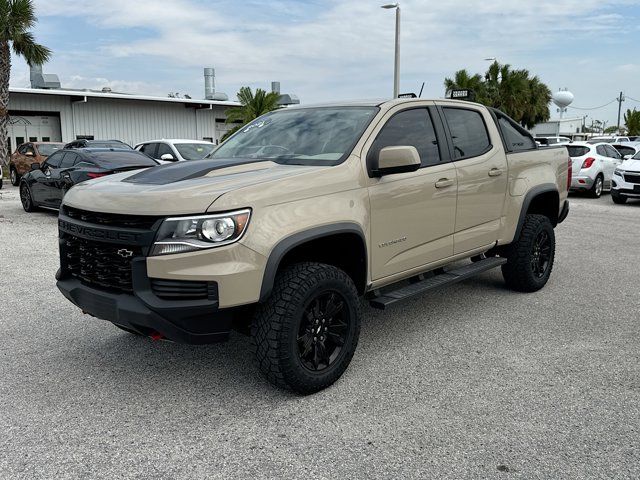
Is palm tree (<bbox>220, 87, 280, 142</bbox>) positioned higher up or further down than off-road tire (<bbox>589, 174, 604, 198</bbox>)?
higher up

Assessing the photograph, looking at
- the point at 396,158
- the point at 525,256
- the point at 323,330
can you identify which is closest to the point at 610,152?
the point at 525,256

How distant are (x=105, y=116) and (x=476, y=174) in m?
33.0

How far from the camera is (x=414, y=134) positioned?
457 centimetres

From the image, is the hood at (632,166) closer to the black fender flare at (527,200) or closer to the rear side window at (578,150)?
the rear side window at (578,150)

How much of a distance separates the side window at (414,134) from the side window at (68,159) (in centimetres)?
904

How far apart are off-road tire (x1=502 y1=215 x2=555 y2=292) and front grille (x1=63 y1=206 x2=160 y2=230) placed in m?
3.70

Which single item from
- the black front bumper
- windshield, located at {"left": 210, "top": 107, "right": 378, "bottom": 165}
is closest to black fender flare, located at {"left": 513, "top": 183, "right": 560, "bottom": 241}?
windshield, located at {"left": 210, "top": 107, "right": 378, "bottom": 165}

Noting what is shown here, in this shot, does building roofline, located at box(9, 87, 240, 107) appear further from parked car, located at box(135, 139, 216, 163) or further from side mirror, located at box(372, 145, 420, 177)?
side mirror, located at box(372, 145, 420, 177)

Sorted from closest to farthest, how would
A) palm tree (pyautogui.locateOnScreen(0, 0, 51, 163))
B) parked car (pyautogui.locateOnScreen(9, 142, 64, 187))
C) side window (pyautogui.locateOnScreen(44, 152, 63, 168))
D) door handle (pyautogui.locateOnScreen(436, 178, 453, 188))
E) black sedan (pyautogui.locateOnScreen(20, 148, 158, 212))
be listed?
door handle (pyautogui.locateOnScreen(436, 178, 453, 188))
black sedan (pyautogui.locateOnScreen(20, 148, 158, 212))
side window (pyautogui.locateOnScreen(44, 152, 63, 168))
parked car (pyautogui.locateOnScreen(9, 142, 64, 187))
palm tree (pyautogui.locateOnScreen(0, 0, 51, 163))

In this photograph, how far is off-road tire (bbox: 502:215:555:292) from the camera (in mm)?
5699

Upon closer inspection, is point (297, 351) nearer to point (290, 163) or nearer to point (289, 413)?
point (289, 413)

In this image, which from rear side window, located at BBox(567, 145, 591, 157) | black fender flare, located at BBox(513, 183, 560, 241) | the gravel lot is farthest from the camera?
rear side window, located at BBox(567, 145, 591, 157)

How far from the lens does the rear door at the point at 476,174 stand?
191 inches

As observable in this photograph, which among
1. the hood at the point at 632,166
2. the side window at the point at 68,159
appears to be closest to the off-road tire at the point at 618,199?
the hood at the point at 632,166
